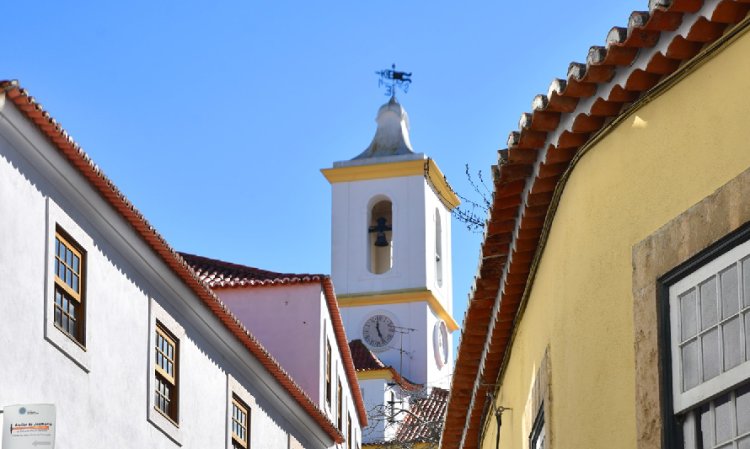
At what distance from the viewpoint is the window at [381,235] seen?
55.6 metres

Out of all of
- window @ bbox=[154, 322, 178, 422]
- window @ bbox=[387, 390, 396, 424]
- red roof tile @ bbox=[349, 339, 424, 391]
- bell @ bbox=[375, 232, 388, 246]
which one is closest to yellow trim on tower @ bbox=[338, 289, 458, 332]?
bell @ bbox=[375, 232, 388, 246]

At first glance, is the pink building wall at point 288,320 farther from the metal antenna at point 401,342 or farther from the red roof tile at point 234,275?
the metal antenna at point 401,342

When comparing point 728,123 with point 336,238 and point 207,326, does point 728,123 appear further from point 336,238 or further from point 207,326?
point 336,238

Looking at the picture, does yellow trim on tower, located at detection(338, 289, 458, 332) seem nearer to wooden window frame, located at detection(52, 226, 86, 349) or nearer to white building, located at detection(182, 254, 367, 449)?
white building, located at detection(182, 254, 367, 449)

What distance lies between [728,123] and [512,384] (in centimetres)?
493

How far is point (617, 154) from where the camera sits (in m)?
7.17

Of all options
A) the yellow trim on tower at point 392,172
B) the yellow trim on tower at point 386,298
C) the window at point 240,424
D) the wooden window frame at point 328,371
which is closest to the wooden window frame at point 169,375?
the window at point 240,424

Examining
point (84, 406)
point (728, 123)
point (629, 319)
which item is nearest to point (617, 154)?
A: point (629, 319)

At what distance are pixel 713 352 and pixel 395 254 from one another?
4779cm

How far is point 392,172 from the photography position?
55219mm

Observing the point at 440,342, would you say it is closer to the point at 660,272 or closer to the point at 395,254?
the point at 395,254

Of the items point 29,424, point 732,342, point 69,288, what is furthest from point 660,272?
point 69,288

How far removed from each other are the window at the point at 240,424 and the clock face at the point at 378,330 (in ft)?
98.1

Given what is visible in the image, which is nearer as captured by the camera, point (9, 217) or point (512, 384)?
point (512, 384)
